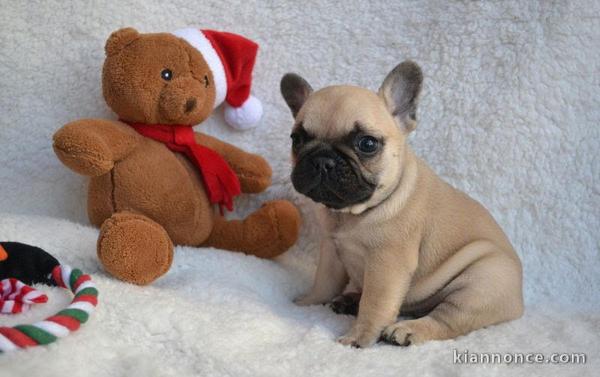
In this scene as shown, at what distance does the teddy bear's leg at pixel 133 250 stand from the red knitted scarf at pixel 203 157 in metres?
0.42

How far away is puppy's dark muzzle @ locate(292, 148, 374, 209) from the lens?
63.1 inches

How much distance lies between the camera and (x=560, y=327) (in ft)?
5.92

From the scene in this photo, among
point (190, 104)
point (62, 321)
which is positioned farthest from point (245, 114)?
point (62, 321)

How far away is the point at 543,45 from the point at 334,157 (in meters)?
1.09

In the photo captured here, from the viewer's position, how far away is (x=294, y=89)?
1.99 meters

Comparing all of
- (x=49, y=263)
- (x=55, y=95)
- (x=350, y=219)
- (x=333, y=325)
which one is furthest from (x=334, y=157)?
(x=55, y=95)

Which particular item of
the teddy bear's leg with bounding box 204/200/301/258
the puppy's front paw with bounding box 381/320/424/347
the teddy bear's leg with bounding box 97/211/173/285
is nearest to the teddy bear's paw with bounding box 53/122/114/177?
the teddy bear's leg with bounding box 97/211/173/285

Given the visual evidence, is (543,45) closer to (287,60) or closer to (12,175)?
(287,60)

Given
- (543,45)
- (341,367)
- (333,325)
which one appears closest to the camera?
(341,367)

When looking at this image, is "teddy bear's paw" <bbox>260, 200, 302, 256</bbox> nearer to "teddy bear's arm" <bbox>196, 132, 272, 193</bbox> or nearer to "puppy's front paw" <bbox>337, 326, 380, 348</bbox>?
"teddy bear's arm" <bbox>196, 132, 272, 193</bbox>

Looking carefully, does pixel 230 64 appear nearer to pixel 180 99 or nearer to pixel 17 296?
pixel 180 99

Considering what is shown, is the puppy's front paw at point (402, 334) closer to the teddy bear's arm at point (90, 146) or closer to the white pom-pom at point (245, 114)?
the teddy bear's arm at point (90, 146)

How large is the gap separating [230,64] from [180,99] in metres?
0.33

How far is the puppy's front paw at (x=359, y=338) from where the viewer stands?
1.58 m
